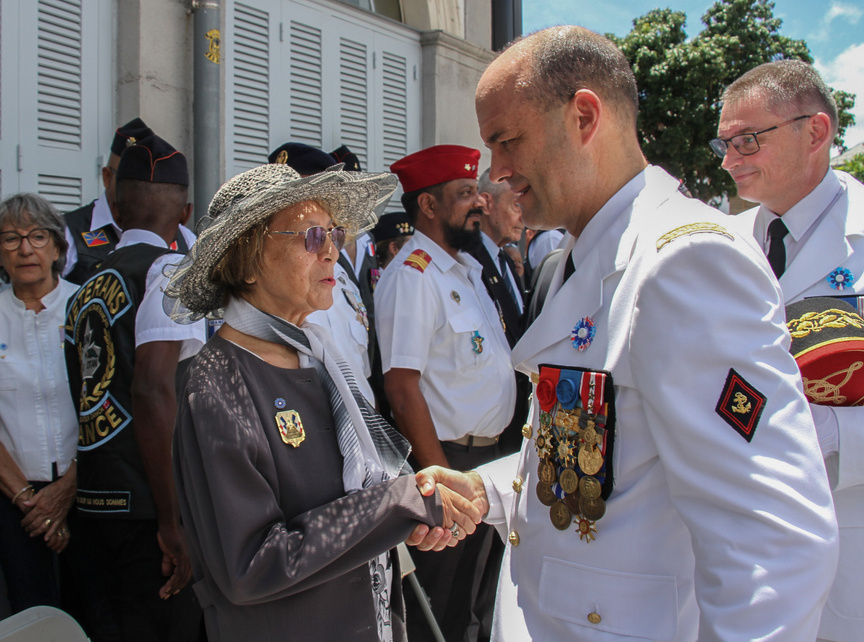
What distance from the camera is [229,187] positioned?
6.70 ft

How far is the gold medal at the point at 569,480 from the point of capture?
4.74 ft

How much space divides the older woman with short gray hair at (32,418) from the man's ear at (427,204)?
1932mm

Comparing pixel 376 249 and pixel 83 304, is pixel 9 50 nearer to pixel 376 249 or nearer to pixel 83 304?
pixel 83 304

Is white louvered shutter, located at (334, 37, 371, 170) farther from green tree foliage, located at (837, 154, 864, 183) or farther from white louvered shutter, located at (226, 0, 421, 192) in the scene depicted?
green tree foliage, located at (837, 154, 864, 183)

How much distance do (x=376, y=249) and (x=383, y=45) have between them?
2256 millimetres

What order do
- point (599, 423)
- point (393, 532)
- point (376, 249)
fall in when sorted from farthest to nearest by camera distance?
point (376, 249)
point (393, 532)
point (599, 423)

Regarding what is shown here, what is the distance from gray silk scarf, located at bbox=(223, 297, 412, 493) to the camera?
6.33ft

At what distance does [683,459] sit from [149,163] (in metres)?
2.68

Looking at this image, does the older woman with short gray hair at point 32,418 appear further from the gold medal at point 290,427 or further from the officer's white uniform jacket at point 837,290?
the officer's white uniform jacket at point 837,290

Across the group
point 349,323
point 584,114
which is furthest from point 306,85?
point 584,114

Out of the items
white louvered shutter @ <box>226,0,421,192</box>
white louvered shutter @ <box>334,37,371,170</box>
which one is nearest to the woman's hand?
white louvered shutter @ <box>226,0,421,192</box>

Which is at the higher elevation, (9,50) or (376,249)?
(9,50)

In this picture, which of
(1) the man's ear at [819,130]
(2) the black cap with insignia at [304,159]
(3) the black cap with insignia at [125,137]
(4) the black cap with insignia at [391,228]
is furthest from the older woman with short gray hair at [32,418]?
(1) the man's ear at [819,130]

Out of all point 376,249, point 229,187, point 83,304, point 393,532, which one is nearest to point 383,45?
point 376,249
